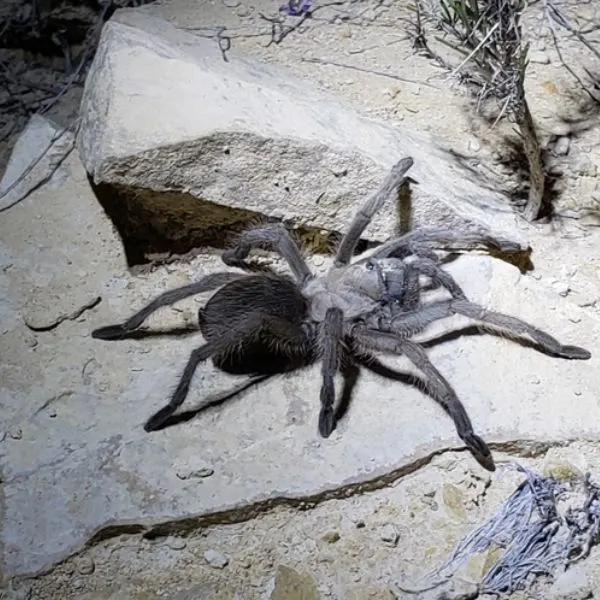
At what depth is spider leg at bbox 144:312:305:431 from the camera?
2.81 metres

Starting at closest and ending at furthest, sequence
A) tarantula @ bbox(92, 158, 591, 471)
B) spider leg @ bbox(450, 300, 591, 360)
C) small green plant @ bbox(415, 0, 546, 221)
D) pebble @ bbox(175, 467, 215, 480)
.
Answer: pebble @ bbox(175, 467, 215, 480) < tarantula @ bbox(92, 158, 591, 471) < spider leg @ bbox(450, 300, 591, 360) < small green plant @ bbox(415, 0, 546, 221)

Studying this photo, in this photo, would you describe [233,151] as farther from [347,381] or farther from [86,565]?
[86,565]

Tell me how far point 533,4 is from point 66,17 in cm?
219

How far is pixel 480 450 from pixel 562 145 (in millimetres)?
1477

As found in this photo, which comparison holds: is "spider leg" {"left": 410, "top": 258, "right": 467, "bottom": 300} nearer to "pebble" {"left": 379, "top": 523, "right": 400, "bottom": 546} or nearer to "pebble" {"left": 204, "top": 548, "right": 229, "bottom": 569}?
"pebble" {"left": 379, "top": 523, "right": 400, "bottom": 546}

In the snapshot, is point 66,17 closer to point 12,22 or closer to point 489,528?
point 12,22

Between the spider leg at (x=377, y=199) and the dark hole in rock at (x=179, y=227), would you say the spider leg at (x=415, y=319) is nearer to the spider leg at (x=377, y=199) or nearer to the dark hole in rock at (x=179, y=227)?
the spider leg at (x=377, y=199)

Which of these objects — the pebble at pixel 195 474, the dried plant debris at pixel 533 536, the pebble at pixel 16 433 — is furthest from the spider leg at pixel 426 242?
Answer: the pebble at pixel 16 433

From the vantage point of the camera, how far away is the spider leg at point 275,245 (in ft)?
10.3

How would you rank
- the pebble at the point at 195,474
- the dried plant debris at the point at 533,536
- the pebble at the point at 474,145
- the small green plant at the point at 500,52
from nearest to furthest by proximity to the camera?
the dried plant debris at the point at 533,536 < the pebble at the point at 195,474 < the small green plant at the point at 500,52 < the pebble at the point at 474,145

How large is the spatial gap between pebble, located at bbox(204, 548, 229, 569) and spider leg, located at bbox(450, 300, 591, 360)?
0.97 metres

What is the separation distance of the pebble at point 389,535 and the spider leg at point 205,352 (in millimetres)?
657

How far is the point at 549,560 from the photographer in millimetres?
2615

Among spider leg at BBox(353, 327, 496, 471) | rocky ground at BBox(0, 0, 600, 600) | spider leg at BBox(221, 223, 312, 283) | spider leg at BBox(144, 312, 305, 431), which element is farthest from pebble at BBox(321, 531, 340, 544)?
spider leg at BBox(221, 223, 312, 283)
